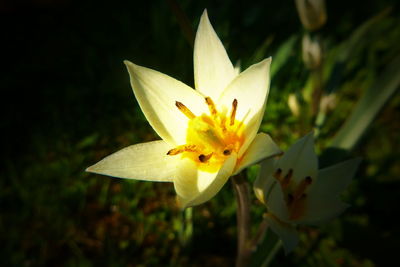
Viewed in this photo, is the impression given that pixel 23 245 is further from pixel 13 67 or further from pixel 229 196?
pixel 13 67

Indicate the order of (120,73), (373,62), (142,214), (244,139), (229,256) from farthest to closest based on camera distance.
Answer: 1. (120,73)
2. (373,62)
3. (142,214)
4. (229,256)
5. (244,139)

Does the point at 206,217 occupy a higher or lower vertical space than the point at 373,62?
lower

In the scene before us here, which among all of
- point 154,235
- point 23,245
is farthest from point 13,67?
point 154,235

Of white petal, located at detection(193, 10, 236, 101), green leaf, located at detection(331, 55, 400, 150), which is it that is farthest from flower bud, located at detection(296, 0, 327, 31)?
white petal, located at detection(193, 10, 236, 101)

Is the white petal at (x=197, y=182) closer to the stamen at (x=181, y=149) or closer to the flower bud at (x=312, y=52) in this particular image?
the stamen at (x=181, y=149)

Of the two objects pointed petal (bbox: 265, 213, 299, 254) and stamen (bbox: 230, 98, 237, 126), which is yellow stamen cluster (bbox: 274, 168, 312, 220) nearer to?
pointed petal (bbox: 265, 213, 299, 254)

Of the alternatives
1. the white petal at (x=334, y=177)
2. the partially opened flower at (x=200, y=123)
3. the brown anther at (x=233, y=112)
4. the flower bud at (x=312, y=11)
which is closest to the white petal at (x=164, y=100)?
the partially opened flower at (x=200, y=123)
